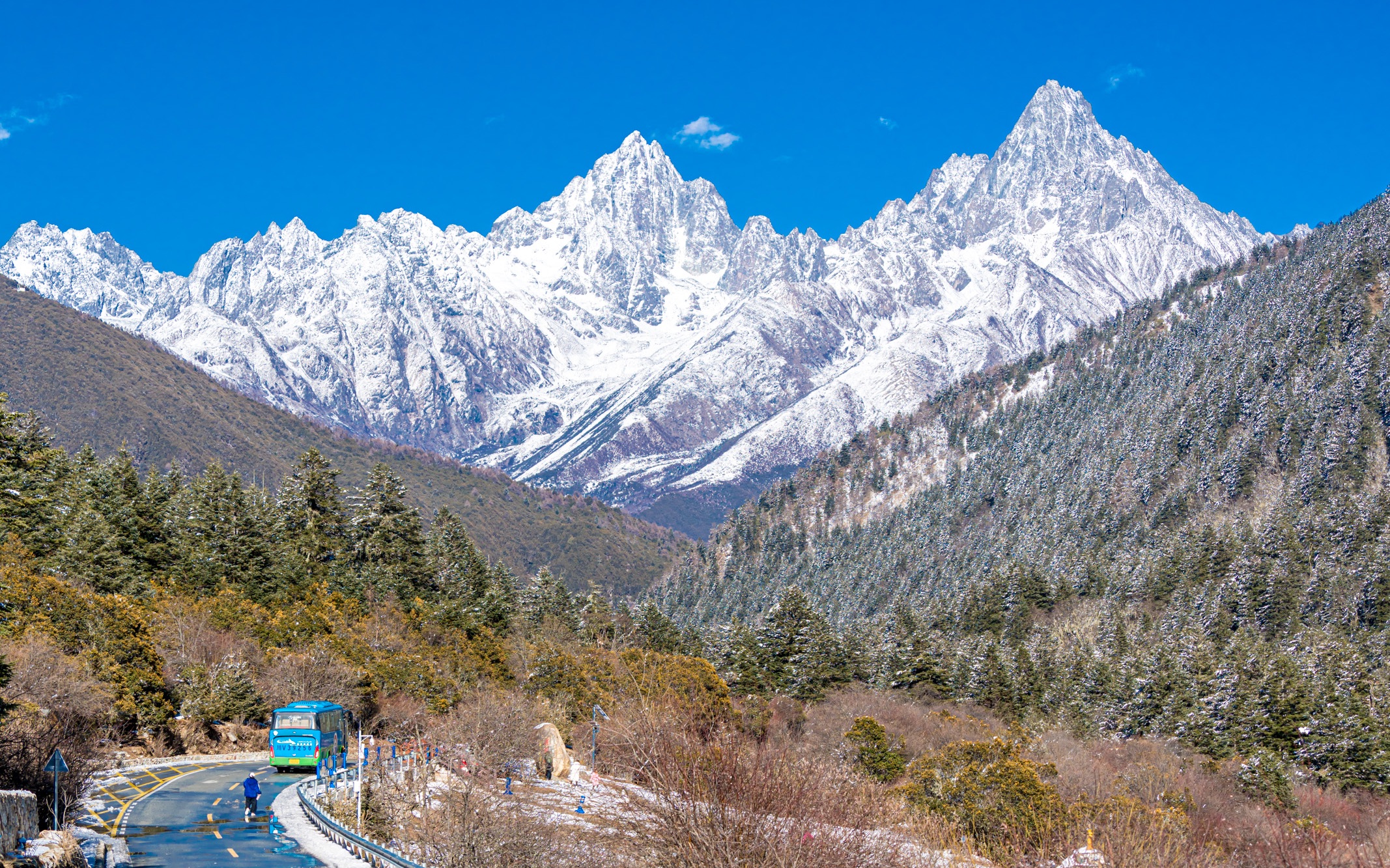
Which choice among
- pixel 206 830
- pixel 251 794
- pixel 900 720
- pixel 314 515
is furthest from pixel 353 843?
pixel 314 515

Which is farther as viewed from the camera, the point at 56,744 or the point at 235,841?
the point at 56,744

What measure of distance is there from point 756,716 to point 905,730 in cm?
1220

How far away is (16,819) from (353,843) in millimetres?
8467

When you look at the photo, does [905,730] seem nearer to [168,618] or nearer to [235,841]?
[168,618]

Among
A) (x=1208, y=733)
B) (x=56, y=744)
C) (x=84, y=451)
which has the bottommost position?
(x=1208, y=733)

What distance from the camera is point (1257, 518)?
175000 mm

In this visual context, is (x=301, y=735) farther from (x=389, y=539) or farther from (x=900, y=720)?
(x=900, y=720)

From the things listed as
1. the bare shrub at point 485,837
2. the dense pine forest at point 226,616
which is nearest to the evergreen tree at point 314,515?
the dense pine forest at point 226,616

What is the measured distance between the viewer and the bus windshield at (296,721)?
44.0 meters

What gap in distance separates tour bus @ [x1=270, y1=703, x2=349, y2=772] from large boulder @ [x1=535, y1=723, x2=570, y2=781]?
9158 mm

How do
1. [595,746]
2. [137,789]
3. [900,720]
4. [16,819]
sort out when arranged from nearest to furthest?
1. [16,819]
2. [137,789]
3. [595,746]
4. [900,720]

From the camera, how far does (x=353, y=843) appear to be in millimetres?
27906

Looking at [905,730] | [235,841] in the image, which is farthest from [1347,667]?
[235,841]

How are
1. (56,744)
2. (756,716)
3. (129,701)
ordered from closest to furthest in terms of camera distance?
(56,744), (129,701), (756,716)
